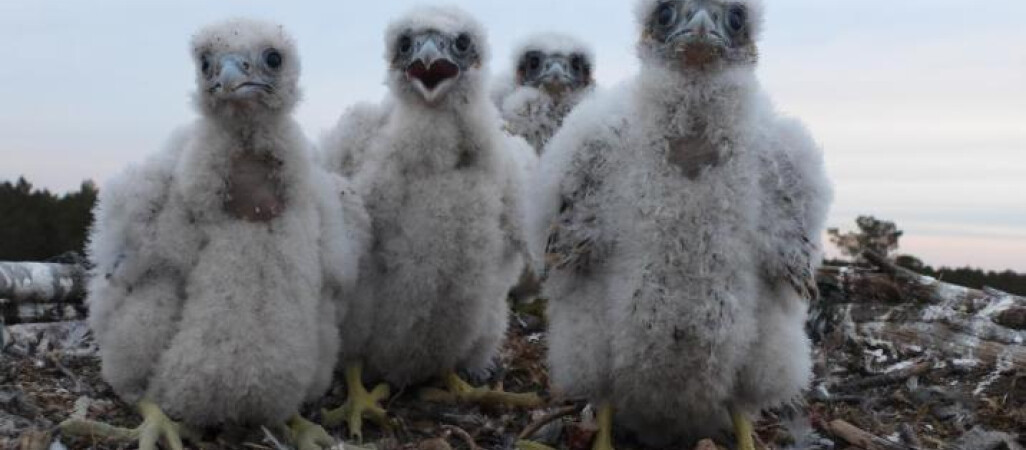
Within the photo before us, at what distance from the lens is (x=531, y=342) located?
23.8 ft

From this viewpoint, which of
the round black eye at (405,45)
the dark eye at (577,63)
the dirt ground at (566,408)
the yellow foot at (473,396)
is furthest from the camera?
the dark eye at (577,63)

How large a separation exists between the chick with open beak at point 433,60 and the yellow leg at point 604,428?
5.28 feet

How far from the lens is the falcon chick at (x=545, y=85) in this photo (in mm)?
8133

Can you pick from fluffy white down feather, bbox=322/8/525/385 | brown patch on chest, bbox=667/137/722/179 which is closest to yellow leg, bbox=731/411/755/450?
brown patch on chest, bbox=667/137/722/179

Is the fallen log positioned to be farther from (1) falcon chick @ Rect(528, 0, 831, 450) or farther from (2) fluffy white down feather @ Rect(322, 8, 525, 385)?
(1) falcon chick @ Rect(528, 0, 831, 450)

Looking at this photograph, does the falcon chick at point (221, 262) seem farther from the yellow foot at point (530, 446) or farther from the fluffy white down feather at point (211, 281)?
the yellow foot at point (530, 446)

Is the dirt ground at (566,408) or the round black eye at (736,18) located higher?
the round black eye at (736,18)

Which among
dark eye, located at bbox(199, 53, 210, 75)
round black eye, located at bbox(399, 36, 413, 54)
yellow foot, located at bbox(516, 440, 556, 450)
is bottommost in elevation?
yellow foot, located at bbox(516, 440, 556, 450)

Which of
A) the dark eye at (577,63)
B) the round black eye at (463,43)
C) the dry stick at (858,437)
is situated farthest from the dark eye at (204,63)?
the dark eye at (577,63)

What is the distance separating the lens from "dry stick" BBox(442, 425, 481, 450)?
5.10 meters

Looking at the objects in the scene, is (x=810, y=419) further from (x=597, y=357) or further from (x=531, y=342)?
(x=531, y=342)

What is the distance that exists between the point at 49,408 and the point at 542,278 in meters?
2.16

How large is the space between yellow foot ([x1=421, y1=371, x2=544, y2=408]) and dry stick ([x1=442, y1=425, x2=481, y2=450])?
0.35 meters

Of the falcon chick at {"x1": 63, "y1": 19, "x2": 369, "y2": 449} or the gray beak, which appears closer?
the gray beak
